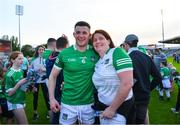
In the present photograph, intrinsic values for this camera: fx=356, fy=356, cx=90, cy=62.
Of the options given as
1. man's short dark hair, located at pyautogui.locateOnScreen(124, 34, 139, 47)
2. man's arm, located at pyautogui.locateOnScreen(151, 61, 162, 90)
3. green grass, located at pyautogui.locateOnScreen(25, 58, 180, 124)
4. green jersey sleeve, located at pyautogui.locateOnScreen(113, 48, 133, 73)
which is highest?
man's short dark hair, located at pyautogui.locateOnScreen(124, 34, 139, 47)

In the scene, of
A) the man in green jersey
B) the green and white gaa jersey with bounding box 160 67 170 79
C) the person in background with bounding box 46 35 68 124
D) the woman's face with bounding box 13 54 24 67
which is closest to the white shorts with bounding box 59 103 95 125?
the man in green jersey

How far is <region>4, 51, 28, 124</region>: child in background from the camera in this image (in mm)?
5781

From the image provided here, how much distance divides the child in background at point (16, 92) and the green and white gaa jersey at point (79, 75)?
67.0 inches

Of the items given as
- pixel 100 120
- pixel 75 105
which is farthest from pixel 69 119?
pixel 100 120

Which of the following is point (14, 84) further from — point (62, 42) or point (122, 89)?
point (122, 89)

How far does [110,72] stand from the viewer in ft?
12.5

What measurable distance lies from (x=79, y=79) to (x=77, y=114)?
43cm

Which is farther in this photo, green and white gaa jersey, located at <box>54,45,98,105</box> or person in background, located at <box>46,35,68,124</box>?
person in background, located at <box>46,35,68,124</box>

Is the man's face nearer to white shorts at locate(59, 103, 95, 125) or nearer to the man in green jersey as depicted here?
the man in green jersey

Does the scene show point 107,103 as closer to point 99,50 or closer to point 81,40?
point 99,50

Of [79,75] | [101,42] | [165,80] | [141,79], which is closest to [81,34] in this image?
[101,42]

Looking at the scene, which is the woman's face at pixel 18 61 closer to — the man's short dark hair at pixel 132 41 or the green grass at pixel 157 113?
the man's short dark hair at pixel 132 41

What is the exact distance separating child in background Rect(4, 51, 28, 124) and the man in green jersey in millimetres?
1609

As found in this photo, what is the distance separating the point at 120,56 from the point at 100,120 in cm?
79
